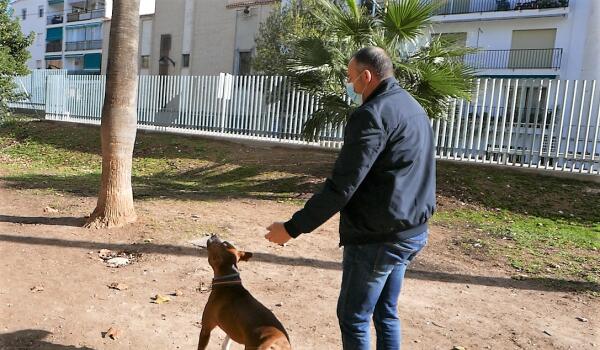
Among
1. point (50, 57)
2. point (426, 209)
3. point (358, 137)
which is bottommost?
point (426, 209)

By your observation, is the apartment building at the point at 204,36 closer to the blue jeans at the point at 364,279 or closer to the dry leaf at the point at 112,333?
the dry leaf at the point at 112,333

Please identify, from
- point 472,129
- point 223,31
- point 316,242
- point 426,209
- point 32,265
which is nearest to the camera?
point 426,209

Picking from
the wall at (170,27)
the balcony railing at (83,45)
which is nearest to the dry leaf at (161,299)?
the wall at (170,27)

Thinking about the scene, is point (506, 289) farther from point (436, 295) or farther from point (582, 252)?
point (582, 252)

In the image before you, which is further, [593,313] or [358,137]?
[593,313]

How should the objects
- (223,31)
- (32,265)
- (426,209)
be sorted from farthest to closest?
1. (223,31)
2. (32,265)
3. (426,209)

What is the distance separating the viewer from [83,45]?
50406 mm

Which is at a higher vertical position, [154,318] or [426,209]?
[426,209]

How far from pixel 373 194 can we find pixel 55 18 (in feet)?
200

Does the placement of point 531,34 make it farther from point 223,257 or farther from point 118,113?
point 223,257

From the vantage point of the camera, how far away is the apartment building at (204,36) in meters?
29.3

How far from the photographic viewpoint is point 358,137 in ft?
7.55

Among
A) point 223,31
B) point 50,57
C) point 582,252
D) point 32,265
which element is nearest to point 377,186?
point 32,265

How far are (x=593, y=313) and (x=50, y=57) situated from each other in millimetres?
60381
